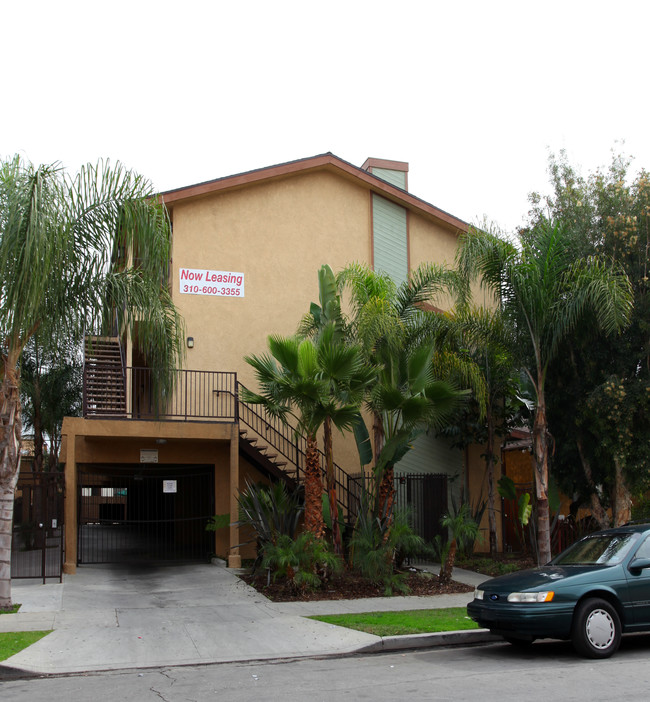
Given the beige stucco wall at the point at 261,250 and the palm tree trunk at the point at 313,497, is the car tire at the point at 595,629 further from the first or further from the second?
the beige stucco wall at the point at 261,250

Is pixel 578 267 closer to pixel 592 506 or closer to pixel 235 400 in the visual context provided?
pixel 592 506

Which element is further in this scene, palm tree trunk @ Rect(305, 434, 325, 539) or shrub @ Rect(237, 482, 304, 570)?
shrub @ Rect(237, 482, 304, 570)

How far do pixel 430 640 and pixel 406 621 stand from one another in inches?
38.5

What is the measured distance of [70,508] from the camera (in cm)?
1569

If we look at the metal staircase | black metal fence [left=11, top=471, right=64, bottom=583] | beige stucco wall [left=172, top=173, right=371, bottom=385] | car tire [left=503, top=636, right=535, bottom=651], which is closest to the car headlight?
car tire [left=503, top=636, right=535, bottom=651]

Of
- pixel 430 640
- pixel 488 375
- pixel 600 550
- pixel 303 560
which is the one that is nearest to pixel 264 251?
pixel 488 375

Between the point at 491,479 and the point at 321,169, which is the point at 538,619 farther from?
the point at 321,169

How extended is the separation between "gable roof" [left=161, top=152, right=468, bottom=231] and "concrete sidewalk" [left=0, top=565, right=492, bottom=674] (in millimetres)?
8862

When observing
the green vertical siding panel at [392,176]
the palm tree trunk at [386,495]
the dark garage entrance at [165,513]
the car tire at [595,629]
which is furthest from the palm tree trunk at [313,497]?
the green vertical siding panel at [392,176]

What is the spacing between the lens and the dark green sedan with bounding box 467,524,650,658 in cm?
836

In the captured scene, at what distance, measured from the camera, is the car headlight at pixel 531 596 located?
8430 mm

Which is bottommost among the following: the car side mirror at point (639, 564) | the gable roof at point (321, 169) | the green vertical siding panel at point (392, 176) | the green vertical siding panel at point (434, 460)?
the car side mirror at point (639, 564)

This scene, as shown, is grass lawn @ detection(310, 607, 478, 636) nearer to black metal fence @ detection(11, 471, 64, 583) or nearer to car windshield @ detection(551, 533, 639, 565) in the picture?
car windshield @ detection(551, 533, 639, 565)

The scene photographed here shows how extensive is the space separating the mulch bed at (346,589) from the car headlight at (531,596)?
4872mm
